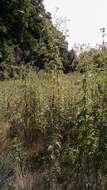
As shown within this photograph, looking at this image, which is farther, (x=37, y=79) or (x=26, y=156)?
(x=37, y=79)

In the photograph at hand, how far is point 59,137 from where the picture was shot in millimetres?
8320

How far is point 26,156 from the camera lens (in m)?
8.59

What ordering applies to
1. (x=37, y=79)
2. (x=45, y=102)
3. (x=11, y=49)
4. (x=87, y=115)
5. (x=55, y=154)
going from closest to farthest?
(x=87, y=115) < (x=55, y=154) < (x=45, y=102) < (x=37, y=79) < (x=11, y=49)

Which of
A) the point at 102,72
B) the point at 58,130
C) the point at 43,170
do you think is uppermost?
the point at 102,72

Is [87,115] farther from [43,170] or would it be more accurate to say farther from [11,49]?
[11,49]

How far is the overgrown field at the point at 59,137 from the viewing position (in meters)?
7.50

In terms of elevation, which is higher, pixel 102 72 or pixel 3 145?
pixel 102 72

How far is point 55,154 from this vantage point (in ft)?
26.6

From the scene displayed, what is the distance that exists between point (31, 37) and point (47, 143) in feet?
92.2

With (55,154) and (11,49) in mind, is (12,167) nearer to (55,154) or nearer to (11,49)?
(55,154)

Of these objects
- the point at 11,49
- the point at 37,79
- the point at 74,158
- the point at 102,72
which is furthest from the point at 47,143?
the point at 11,49

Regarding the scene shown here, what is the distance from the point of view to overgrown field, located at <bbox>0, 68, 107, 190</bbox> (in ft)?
24.6

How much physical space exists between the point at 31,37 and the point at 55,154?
28324 mm

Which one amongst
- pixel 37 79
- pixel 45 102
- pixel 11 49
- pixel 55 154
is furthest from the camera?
pixel 11 49
